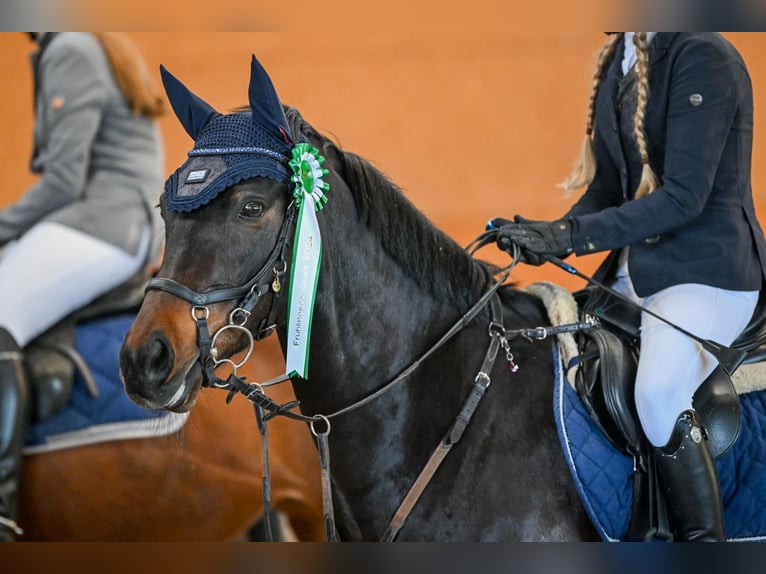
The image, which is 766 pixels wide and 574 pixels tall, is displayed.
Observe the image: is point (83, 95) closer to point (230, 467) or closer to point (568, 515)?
point (230, 467)

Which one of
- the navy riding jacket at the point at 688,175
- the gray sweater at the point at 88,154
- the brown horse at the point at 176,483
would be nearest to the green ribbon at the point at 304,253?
the navy riding jacket at the point at 688,175

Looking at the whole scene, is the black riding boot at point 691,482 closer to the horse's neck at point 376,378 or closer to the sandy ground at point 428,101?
the horse's neck at point 376,378

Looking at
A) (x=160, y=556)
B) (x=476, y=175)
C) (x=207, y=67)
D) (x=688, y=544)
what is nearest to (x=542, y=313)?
(x=688, y=544)

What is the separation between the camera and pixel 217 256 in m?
1.23

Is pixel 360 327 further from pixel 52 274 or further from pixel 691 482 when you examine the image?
pixel 52 274

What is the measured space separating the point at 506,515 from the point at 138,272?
153 centimetres

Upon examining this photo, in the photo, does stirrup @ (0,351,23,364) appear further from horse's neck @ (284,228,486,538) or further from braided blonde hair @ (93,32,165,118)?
horse's neck @ (284,228,486,538)

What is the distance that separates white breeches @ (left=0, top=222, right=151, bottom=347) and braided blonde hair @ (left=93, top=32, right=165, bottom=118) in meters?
0.48

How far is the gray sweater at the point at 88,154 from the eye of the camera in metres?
2.51

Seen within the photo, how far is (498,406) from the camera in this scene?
150 cm

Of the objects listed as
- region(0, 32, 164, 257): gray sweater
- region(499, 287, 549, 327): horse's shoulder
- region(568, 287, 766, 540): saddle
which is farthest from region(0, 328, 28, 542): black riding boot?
region(568, 287, 766, 540): saddle

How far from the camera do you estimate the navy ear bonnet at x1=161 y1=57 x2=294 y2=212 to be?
48.4 inches

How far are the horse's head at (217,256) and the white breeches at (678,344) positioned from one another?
733mm

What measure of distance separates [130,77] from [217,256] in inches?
65.0
